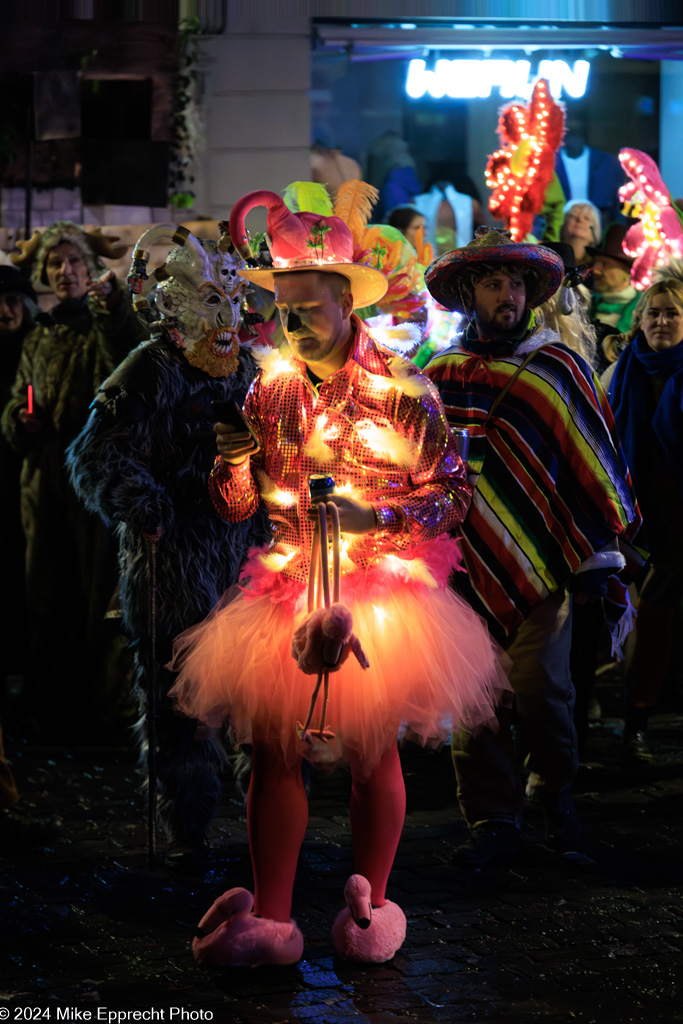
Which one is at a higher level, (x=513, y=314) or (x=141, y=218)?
(x=141, y=218)

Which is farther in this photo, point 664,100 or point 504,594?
point 664,100

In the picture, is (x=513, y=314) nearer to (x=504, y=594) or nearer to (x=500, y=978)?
(x=504, y=594)

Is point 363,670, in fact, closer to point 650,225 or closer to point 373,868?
point 373,868

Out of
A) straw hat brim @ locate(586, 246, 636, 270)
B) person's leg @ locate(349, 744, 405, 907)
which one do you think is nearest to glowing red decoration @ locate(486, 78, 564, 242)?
straw hat brim @ locate(586, 246, 636, 270)

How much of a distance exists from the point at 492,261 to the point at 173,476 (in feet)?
4.54

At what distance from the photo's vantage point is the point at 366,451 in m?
3.56

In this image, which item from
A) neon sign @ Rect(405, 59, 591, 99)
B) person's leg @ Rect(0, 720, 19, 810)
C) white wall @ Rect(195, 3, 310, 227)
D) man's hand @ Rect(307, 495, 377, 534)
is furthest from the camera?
neon sign @ Rect(405, 59, 591, 99)

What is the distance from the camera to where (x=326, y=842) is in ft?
15.6

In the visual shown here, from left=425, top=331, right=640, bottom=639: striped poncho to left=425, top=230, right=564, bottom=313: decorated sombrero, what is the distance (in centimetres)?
24

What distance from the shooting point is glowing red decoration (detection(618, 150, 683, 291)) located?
6.74m

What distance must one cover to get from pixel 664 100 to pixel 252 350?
824 cm

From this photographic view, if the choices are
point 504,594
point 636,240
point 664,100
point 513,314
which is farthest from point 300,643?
point 664,100

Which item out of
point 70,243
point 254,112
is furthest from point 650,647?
point 254,112

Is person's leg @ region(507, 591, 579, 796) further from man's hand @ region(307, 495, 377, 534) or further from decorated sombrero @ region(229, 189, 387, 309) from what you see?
decorated sombrero @ region(229, 189, 387, 309)
